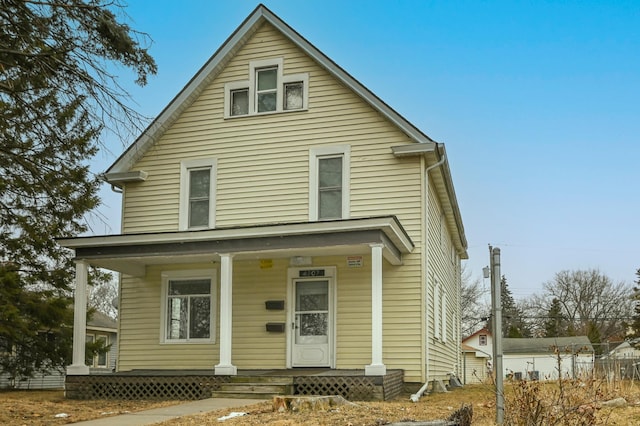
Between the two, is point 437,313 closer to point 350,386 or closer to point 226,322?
point 350,386

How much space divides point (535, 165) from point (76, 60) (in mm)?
18700

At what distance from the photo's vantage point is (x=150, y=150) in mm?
17312

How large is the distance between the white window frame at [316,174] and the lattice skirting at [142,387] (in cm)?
417

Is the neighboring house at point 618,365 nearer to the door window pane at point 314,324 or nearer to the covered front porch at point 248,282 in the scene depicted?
the covered front porch at point 248,282

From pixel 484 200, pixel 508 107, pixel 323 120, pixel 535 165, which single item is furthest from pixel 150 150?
pixel 484 200

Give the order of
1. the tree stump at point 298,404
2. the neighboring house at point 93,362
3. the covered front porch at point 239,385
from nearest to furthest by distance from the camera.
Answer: the tree stump at point 298,404
the covered front porch at point 239,385
the neighboring house at point 93,362

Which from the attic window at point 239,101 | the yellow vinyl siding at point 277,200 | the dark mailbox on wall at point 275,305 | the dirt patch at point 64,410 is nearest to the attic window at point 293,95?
the yellow vinyl siding at point 277,200

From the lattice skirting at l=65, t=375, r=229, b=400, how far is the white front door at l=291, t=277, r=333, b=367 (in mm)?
2251

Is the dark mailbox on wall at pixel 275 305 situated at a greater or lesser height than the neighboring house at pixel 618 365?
greater

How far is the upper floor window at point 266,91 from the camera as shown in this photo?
16.4 meters

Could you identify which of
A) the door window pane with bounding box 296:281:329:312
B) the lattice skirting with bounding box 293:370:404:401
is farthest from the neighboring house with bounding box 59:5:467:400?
the lattice skirting with bounding box 293:370:404:401

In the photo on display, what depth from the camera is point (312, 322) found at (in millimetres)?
15453

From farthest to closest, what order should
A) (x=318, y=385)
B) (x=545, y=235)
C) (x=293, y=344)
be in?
(x=545, y=235) < (x=293, y=344) < (x=318, y=385)

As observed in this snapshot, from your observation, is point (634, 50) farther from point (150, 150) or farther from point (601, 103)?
point (150, 150)
